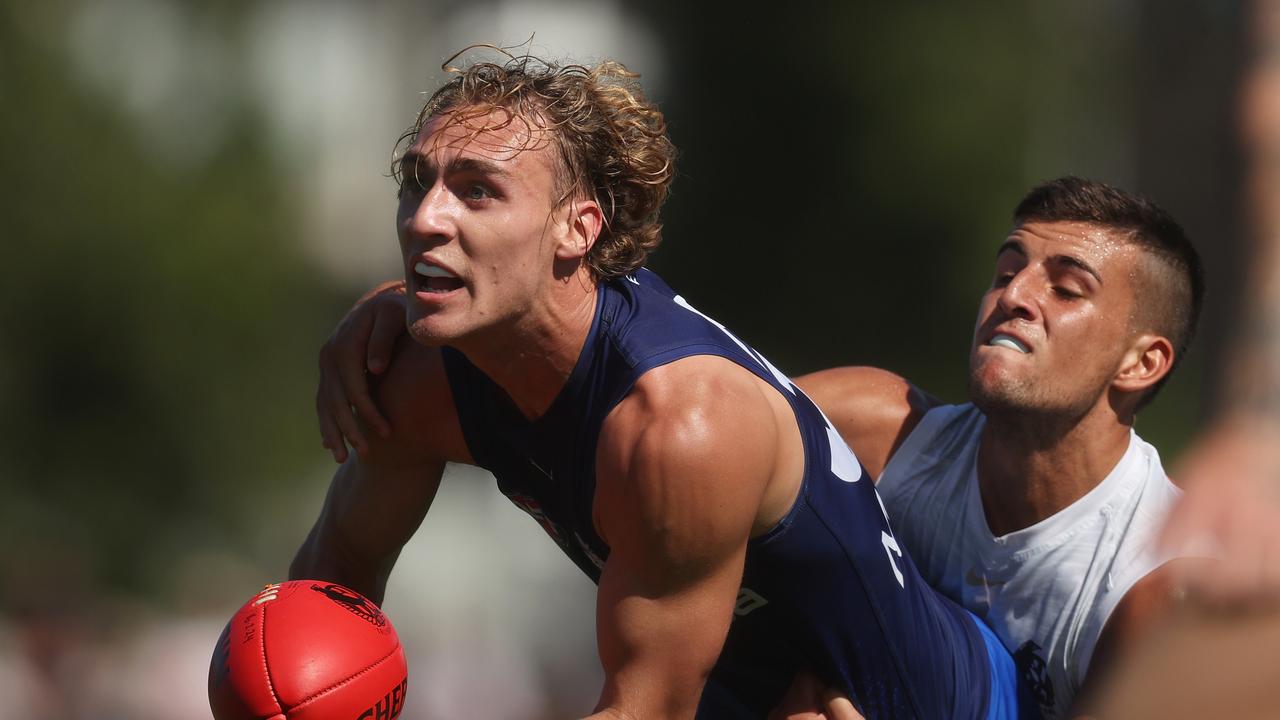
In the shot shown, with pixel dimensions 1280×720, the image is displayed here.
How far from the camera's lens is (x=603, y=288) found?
319 cm

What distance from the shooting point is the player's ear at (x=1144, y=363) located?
150 inches

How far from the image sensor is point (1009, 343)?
145 inches

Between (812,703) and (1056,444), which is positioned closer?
(812,703)

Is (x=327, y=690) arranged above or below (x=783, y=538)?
below

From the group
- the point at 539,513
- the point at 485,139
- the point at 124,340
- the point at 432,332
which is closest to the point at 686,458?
the point at 432,332

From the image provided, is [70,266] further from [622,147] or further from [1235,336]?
[1235,336]

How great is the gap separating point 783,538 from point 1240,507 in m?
1.99

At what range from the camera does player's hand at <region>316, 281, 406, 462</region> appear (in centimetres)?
352

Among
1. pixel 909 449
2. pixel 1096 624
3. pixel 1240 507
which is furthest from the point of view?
pixel 909 449

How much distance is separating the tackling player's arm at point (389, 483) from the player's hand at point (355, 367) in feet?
0.17

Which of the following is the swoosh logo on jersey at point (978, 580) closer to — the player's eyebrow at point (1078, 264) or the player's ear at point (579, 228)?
the player's eyebrow at point (1078, 264)

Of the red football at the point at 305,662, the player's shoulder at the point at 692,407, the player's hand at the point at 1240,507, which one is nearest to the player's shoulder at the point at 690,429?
the player's shoulder at the point at 692,407

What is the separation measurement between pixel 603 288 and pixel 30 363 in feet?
21.5

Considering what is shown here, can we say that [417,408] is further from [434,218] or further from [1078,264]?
[1078,264]
